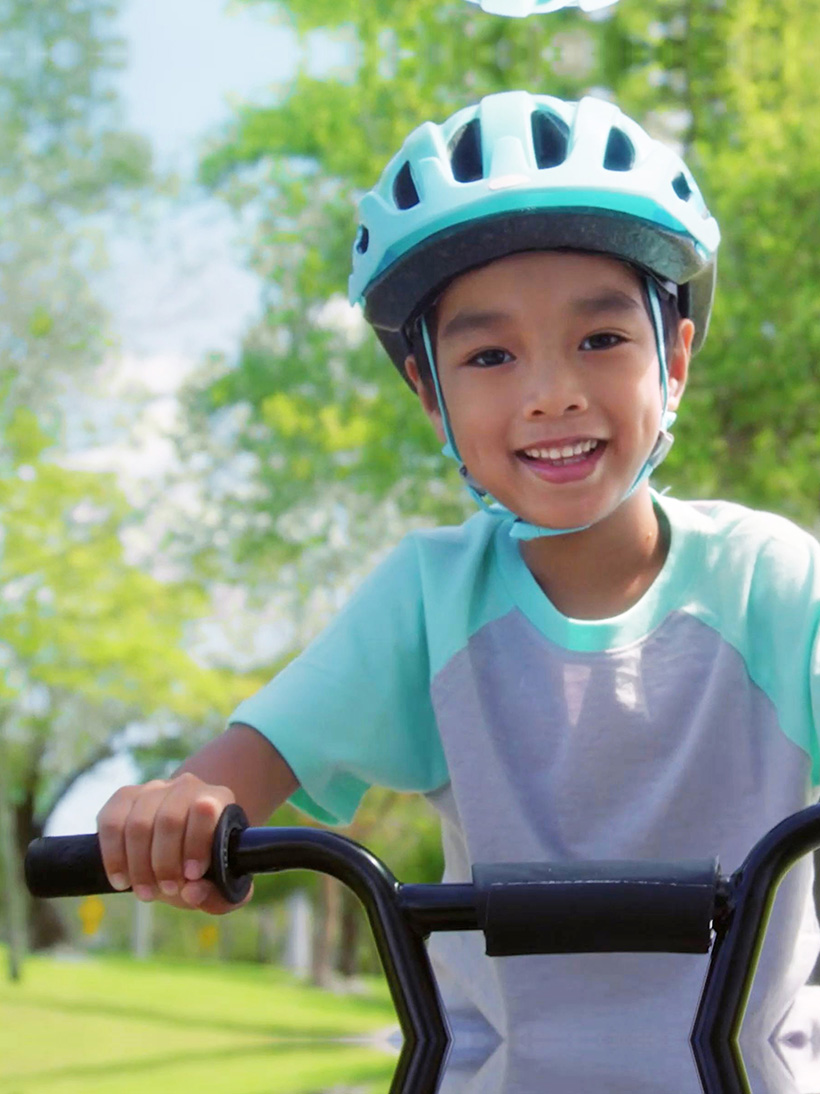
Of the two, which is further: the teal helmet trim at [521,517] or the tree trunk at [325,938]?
the tree trunk at [325,938]

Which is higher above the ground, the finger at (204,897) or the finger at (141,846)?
the finger at (141,846)

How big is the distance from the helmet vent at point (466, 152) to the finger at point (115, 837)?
78 centimetres

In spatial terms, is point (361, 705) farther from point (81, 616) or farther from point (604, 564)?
point (81, 616)

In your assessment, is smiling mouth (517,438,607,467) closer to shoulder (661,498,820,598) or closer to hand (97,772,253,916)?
shoulder (661,498,820,598)

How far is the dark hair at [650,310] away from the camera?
1.49 m

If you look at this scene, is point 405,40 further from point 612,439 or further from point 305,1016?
point 612,439

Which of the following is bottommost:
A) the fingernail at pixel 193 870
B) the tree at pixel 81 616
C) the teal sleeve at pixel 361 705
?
the fingernail at pixel 193 870

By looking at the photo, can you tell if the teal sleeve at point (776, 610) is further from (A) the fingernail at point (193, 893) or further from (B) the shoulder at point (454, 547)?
(A) the fingernail at point (193, 893)

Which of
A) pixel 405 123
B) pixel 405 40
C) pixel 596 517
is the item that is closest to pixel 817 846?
pixel 596 517

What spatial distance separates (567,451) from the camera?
4.51 ft

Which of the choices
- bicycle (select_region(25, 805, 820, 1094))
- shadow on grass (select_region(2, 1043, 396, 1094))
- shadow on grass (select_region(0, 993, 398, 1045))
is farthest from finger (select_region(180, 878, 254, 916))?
shadow on grass (select_region(0, 993, 398, 1045))

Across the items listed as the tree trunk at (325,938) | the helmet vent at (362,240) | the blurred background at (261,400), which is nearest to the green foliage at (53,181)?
the blurred background at (261,400)

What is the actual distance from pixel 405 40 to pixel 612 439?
29.6ft

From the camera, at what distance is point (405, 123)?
9.24 m
